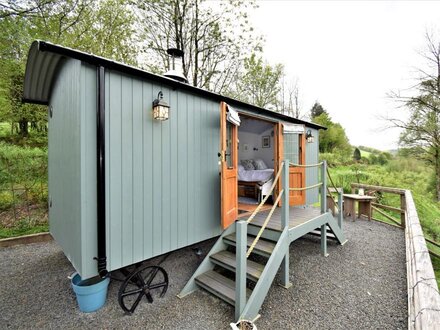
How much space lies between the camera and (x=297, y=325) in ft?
7.23

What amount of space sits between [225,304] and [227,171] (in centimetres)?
173

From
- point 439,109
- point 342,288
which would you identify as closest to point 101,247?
point 342,288

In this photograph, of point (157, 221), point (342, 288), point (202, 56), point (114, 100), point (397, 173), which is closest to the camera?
point (114, 100)

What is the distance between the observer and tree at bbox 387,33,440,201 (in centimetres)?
985

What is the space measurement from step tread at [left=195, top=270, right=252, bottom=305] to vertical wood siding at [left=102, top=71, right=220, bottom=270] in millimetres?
525

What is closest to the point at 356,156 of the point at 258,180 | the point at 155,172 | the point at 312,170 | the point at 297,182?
the point at 312,170

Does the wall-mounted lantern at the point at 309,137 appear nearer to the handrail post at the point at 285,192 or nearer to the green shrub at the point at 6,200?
the handrail post at the point at 285,192

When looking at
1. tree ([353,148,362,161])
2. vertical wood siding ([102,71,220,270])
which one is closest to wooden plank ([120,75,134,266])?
vertical wood siding ([102,71,220,270])

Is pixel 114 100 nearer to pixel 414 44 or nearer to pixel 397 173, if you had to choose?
pixel 414 44

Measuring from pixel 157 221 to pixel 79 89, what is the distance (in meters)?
1.72

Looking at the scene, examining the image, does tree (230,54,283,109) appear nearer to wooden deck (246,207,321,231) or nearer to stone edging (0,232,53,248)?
wooden deck (246,207,321,231)

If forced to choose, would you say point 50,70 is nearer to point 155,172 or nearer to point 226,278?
point 155,172

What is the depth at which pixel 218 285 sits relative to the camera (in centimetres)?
262

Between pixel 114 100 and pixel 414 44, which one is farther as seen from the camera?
pixel 414 44
